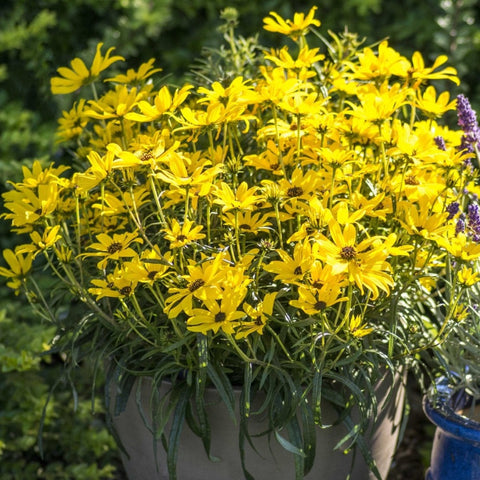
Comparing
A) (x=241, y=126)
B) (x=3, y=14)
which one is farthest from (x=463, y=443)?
(x=3, y=14)

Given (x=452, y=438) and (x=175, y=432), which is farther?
(x=452, y=438)

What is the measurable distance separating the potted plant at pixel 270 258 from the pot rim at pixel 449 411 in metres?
0.07

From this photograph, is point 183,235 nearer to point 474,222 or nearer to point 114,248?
point 114,248

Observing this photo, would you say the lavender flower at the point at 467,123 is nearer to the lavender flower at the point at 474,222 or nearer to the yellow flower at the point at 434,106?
the yellow flower at the point at 434,106

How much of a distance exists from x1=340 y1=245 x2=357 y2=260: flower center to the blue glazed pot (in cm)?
47

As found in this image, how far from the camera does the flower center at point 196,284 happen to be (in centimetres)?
105

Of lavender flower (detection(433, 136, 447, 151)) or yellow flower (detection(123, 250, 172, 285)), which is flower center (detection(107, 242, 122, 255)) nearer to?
yellow flower (detection(123, 250, 172, 285))

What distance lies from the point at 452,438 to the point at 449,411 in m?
0.06

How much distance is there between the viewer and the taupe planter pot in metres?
1.24

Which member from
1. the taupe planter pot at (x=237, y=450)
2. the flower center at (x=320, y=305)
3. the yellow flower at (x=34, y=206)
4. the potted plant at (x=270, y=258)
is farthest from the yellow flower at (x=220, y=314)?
the yellow flower at (x=34, y=206)

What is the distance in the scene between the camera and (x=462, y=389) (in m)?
1.42

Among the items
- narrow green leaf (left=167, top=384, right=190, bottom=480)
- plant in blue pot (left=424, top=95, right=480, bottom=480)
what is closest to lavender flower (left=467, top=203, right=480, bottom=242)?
plant in blue pot (left=424, top=95, right=480, bottom=480)

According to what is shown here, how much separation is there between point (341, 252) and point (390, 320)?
0.26 m

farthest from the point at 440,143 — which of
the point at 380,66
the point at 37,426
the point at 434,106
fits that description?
the point at 37,426
